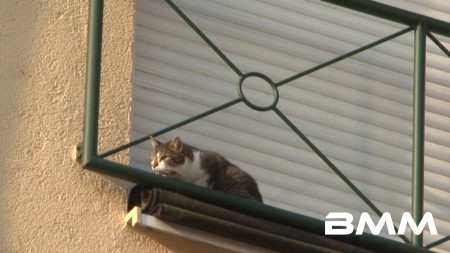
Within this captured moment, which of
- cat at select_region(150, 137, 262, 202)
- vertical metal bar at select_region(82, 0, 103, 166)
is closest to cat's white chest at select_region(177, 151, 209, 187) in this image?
cat at select_region(150, 137, 262, 202)

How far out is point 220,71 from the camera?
1268 cm

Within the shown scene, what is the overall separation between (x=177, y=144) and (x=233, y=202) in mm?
825

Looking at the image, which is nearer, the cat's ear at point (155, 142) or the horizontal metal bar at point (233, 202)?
the horizontal metal bar at point (233, 202)

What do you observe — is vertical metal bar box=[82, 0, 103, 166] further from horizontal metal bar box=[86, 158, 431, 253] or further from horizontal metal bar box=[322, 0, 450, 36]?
horizontal metal bar box=[322, 0, 450, 36]

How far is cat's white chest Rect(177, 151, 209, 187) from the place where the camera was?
1230cm

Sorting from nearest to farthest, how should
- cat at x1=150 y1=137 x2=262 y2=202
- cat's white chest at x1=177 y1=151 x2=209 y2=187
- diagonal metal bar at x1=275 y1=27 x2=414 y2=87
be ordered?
diagonal metal bar at x1=275 y1=27 x2=414 y2=87
cat at x1=150 y1=137 x2=262 y2=202
cat's white chest at x1=177 y1=151 x2=209 y2=187

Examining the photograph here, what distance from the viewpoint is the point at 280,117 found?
12242 millimetres

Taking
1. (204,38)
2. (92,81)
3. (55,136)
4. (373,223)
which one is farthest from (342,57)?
(55,136)

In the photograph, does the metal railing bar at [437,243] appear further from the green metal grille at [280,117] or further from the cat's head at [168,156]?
the cat's head at [168,156]

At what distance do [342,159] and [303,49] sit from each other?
0.69 metres

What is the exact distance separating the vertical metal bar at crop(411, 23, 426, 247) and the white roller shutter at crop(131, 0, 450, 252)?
2.53 ft

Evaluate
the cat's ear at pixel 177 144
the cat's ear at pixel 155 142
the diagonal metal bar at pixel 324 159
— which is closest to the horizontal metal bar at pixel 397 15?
the diagonal metal bar at pixel 324 159

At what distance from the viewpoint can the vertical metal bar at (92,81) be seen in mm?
11414

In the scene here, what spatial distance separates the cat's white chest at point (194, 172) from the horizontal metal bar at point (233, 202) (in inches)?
31.6
